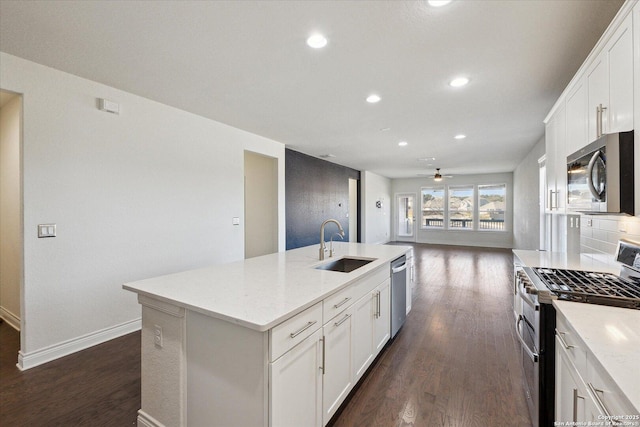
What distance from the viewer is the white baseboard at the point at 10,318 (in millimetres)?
3066

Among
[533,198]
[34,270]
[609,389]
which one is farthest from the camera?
[533,198]

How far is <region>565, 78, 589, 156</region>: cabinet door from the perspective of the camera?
198 centimetres

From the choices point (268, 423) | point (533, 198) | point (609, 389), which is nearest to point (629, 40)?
point (609, 389)

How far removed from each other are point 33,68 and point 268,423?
11.0 ft

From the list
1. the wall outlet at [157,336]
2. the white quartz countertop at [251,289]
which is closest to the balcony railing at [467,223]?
the white quartz countertop at [251,289]

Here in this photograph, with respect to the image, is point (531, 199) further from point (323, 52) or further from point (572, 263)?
point (323, 52)

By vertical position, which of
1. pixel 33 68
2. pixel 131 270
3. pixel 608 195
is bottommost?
pixel 131 270

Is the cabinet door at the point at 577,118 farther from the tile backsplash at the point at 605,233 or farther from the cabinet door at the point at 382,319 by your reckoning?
the cabinet door at the point at 382,319

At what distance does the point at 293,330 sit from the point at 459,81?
8.89 feet

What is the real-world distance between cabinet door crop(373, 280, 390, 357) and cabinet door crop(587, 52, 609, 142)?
183 cm

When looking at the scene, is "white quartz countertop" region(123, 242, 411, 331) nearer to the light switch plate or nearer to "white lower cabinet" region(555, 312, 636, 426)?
"white lower cabinet" region(555, 312, 636, 426)

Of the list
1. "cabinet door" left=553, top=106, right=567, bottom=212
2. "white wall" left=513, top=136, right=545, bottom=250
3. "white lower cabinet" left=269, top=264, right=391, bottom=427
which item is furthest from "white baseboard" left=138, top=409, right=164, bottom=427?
"white wall" left=513, top=136, right=545, bottom=250

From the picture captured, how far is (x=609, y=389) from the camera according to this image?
867mm

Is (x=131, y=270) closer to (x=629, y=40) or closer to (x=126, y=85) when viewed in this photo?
(x=126, y=85)
